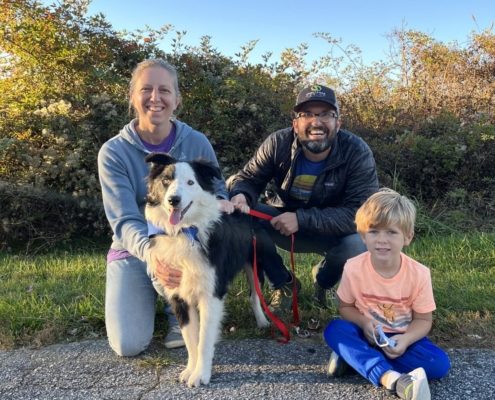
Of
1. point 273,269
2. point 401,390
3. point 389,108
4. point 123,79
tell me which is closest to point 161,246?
point 273,269

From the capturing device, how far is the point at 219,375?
2959mm

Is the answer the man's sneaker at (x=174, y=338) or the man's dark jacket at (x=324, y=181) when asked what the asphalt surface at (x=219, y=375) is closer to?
the man's sneaker at (x=174, y=338)

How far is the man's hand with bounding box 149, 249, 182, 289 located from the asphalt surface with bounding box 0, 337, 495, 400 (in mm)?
538

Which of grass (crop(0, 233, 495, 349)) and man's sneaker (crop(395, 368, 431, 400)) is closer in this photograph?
man's sneaker (crop(395, 368, 431, 400))

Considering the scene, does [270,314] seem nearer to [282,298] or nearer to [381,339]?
[282,298]

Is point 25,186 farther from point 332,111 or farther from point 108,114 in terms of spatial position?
point 332,111

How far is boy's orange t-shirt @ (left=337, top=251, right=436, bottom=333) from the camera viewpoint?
2.80 metres

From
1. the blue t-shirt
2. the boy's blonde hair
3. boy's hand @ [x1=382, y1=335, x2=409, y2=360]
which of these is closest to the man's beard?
the blue t-shirt

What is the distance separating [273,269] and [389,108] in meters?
4.46

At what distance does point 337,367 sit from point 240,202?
1493 millimetres

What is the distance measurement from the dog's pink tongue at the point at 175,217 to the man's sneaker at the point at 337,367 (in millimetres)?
1278

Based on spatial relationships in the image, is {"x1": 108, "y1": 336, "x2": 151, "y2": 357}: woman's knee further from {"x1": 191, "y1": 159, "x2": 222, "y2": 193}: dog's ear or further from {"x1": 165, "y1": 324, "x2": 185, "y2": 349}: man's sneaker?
{"x1": 191, "y1": 159, "x2": 222, "y2": 193}: dog's ear

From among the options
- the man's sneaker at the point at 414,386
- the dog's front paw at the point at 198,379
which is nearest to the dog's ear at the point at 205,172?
the dog's front paw at the point at 198,379

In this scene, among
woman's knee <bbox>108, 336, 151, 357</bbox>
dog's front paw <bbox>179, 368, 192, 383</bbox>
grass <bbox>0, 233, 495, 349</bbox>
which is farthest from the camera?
grass <bbox>0, 233, 495, 349</bbox>
